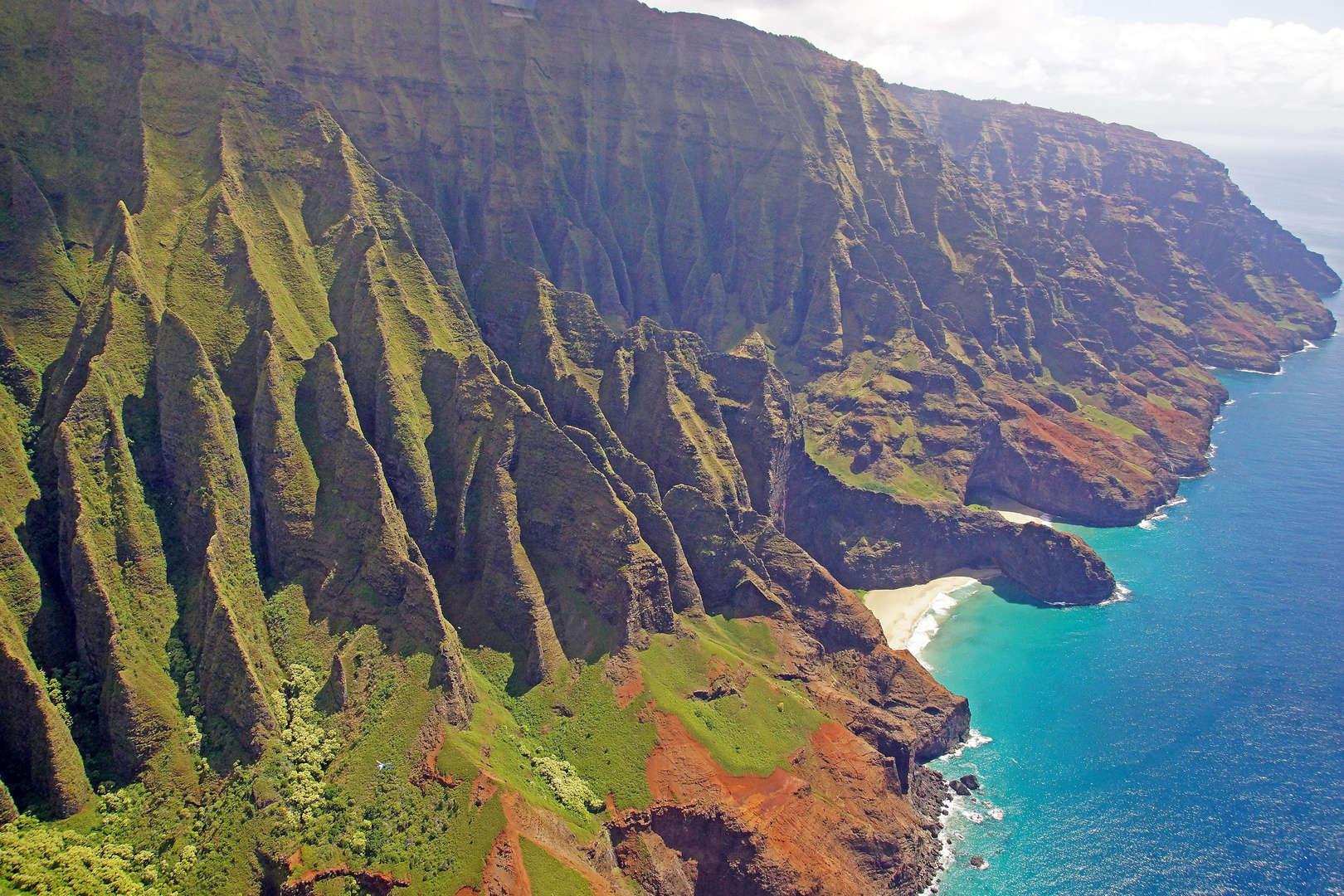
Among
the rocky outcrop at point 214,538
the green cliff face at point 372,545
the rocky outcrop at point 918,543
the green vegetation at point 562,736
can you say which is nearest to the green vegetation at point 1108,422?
the green cliff face at point 372,545

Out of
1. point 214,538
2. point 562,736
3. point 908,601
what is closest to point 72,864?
point 214,538

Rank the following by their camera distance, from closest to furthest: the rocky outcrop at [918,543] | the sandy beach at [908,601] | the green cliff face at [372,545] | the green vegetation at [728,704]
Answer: the green cliff face at [372,545], the green vegetation at [728,704], the sandy beach at [908,601], the rocky outcrop at [918,543]

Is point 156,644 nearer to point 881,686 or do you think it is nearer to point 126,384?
point 126,384

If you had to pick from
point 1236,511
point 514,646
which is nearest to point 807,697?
point 514,646

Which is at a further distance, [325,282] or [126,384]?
[325,282]

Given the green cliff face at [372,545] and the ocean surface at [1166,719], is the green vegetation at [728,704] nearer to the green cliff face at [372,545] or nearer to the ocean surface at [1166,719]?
the green cliff face at [372,545]

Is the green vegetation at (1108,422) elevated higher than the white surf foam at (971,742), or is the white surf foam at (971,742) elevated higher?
the green vegetation at (1108,422)
